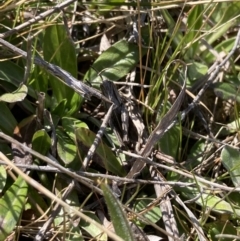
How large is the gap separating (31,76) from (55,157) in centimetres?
23

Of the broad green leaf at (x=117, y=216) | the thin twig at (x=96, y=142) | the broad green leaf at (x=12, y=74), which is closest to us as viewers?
the broad green leaf at (x=117, y=216)

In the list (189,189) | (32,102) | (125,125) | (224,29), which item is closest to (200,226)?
(189,189)

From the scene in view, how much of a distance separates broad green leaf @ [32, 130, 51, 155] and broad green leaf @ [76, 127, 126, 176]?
9 cm

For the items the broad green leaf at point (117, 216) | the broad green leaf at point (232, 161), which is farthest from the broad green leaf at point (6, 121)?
the broad green leaf at point (232, 161)

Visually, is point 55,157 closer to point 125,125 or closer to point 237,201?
point 125,125

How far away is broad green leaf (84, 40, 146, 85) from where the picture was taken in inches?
58.5

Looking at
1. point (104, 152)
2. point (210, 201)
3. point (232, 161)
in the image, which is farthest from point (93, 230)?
point (232, 161)

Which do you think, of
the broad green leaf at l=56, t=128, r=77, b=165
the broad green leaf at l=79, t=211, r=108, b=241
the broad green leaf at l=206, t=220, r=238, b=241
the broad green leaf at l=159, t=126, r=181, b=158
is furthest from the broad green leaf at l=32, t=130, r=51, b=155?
the broad green leaf at l=206, t=220, r=238, b=241

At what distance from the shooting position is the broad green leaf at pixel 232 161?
1.37 meters

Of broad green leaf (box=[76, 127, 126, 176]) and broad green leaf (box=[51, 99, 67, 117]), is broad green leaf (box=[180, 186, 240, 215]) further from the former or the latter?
broad green leaf (box=[51, 99, 67, 117])

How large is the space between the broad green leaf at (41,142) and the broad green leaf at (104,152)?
0.29 feet

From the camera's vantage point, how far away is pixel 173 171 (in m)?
1.33

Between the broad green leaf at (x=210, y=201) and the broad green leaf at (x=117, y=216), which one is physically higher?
the broad green leaf at (x=117, y=216)

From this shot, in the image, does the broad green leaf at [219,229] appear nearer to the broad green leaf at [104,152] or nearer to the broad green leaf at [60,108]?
the broad green leaf at [104,152]
